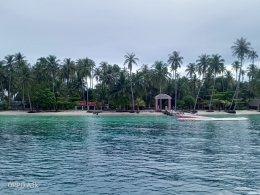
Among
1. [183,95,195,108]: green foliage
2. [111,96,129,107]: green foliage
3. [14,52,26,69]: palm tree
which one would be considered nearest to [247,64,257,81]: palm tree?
[183,95,195,108]: green foliage

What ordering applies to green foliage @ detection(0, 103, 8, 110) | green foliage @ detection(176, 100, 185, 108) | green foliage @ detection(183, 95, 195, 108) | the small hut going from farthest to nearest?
1. the small hut
2. green foliage @ detection(183, 95, 195, 108)
3. green foliage @ detection(176, 100, 185, 108)
4. green foliage @ detection(0, 103, 8, 110)

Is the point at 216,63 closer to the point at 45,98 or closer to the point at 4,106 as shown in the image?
the point at 45,98

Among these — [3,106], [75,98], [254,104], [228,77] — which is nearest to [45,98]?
[75,98]

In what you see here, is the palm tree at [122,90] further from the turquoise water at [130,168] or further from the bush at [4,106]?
the turquoise water at [130,168]

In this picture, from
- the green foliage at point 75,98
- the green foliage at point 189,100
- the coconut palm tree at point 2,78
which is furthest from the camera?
the green foliage at point 189,100

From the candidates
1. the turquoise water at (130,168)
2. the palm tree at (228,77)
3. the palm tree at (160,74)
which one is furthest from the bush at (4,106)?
the palm tree at (228,77)

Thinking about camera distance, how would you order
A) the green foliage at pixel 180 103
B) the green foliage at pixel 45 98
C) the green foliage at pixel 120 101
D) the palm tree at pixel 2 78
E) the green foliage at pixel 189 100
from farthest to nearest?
the green foliage at pixel 189 100 → the green foliage at pixel 180 103 → the palm tree at pixel 2 78 → the green foliage at pixel 120 101 → the green foliage at pixel 45 98

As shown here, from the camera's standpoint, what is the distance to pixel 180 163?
17.2m

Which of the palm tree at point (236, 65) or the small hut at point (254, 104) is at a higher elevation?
the palm tree at point (236, 65)

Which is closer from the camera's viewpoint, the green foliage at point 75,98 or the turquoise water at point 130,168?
the turquoise water at point 130,168

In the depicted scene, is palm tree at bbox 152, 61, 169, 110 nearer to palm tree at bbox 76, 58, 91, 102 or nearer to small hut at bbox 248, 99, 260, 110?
palm tree at bbox 76, 58, 91, 102

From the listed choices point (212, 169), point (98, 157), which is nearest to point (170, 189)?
point (212, 169)

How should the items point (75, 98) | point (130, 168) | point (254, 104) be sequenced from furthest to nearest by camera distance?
point (254, 104) → point (75, 98) → point (130, 168)

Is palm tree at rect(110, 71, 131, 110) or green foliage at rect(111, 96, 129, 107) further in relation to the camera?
green foliage at rect(111, 96, 129, 107)
